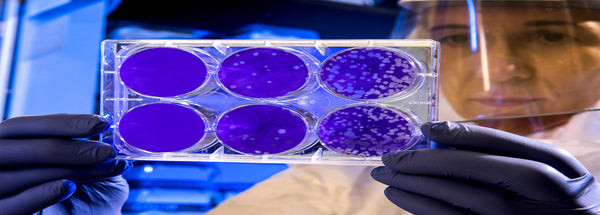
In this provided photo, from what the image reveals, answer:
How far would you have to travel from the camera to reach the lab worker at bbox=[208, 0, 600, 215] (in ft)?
2.66

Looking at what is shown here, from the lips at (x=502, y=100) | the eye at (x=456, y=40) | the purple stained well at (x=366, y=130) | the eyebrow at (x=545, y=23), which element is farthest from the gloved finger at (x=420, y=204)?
the eyebrow at (x=545, y=23)

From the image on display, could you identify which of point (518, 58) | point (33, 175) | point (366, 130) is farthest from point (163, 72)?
point (518, 58)

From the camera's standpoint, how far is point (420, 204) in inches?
32.2

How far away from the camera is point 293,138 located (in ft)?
2.78

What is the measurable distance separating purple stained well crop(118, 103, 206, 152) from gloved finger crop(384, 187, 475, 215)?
524 millimetres

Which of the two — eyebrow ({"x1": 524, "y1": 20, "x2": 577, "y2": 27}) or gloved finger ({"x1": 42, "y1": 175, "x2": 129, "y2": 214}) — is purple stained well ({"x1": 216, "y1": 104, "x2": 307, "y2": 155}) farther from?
eyebrow ({"x1": 524, "y1": 20, "x2": 577, "y2": 27})

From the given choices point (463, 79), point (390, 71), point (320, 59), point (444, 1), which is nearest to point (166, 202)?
point (320, 59)

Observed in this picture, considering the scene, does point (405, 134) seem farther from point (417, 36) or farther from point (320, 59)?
point (417, 36)

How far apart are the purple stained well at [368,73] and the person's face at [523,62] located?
0.61 meters

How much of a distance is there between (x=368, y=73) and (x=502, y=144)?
1.07ft

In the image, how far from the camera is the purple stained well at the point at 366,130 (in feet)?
2.68

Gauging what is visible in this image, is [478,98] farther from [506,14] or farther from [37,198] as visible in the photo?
[37,198]

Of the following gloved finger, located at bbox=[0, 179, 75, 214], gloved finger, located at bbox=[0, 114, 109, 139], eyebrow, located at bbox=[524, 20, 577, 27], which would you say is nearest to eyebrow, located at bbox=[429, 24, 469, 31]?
eyebrow, located at bbox=[524, 20, 577, 27]

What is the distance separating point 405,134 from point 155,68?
653mm
